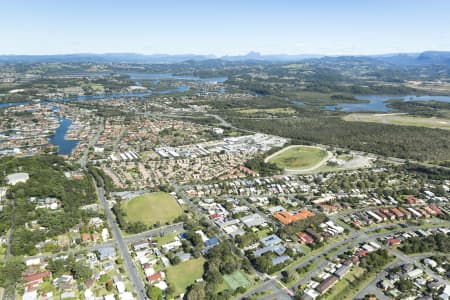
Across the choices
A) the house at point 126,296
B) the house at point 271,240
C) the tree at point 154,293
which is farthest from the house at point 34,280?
the house at point 271,240

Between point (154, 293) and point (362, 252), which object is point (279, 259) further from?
point (154, 293)

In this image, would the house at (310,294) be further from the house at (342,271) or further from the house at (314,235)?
the house at (314,235)

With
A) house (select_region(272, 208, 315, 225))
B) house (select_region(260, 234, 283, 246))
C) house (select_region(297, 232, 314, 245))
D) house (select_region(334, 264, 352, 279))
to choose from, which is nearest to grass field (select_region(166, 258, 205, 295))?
house (select_region(260, 234, 283, 246))

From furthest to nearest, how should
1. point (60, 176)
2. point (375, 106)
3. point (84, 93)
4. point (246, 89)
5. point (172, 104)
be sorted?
point (246, 89), point (84, 93), point (375, 106), point (172, 104), point (60, 176)

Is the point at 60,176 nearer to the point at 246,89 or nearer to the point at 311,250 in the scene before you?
the point at 311,250

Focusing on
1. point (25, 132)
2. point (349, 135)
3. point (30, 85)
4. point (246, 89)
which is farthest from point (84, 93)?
point (349, 135)

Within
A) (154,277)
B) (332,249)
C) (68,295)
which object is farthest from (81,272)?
(332,249)
